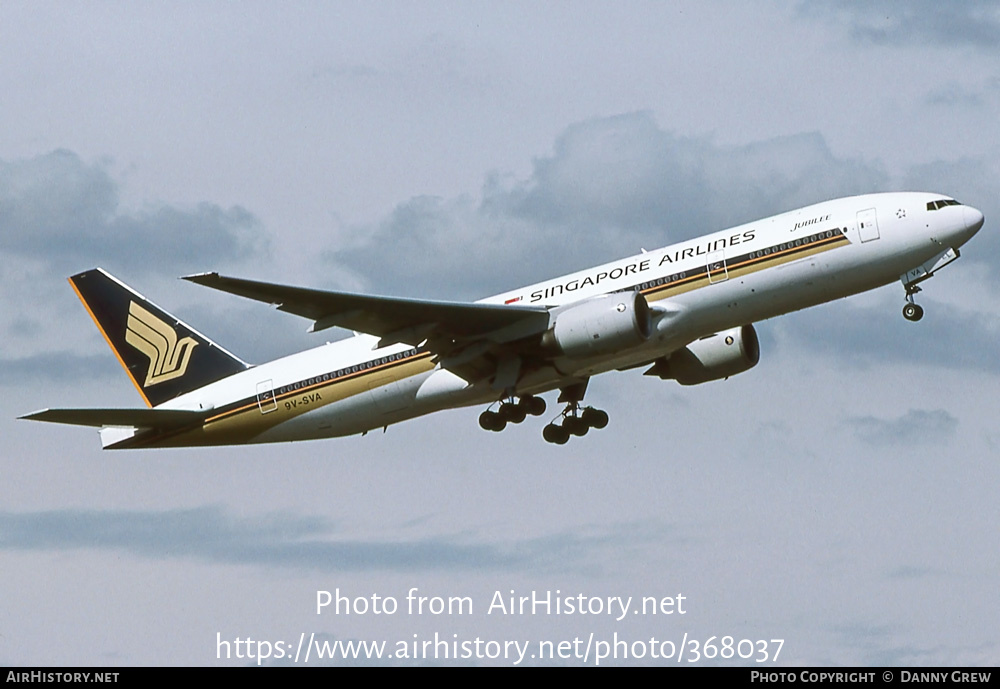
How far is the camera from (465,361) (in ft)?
143

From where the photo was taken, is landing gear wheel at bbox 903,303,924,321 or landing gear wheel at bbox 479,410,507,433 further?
landing gear wheel at bbox 479,410,507,433

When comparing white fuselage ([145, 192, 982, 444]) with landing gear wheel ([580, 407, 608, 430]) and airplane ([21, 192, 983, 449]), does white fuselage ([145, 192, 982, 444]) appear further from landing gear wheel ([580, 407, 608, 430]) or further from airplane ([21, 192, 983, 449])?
landing gear wheel ([580, 407, 608, 430])

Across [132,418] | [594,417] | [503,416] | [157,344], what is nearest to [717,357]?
[594,417]

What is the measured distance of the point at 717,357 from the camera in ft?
155

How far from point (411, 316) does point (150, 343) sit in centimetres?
1291

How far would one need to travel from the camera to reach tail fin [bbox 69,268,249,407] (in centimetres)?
4941

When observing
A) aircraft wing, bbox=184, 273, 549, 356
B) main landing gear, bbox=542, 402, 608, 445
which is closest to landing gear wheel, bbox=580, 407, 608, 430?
main landing gear, bbox=542, 402, 608, 445

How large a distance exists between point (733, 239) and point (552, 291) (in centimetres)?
591

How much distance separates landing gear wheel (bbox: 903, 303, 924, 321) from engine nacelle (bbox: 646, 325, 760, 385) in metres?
6.95

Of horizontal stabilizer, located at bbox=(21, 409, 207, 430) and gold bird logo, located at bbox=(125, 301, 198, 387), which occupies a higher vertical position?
gold bird logo, located at bbox=(125, 301, 198, 387)

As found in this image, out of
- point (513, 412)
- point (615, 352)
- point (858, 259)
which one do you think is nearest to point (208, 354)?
point (513, 412)

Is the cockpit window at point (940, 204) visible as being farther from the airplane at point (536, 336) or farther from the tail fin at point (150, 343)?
the tail fin at point (150, 343)

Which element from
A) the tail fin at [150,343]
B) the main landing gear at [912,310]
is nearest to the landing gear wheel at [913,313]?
the main landing gear at [912,310]

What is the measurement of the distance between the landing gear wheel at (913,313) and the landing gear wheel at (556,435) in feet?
42.4
